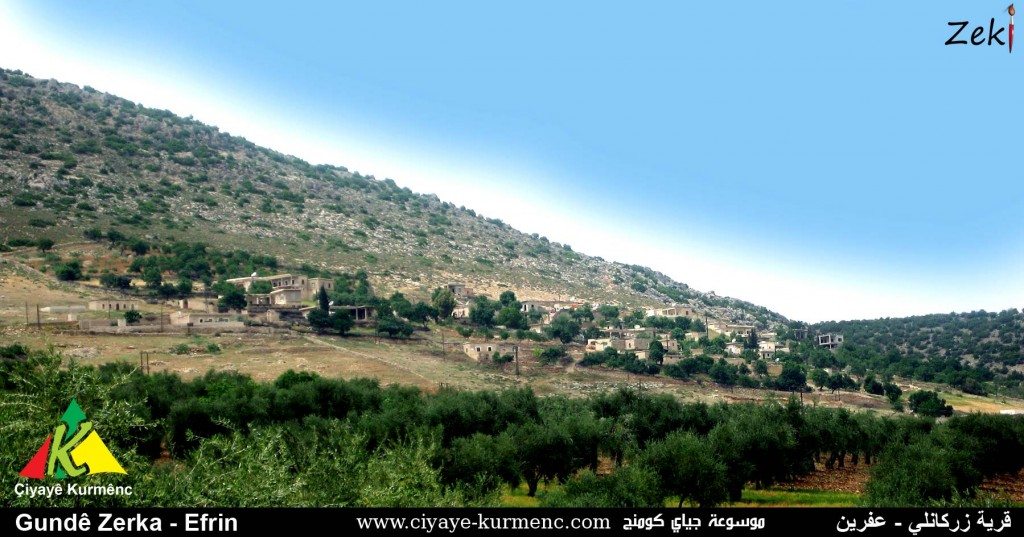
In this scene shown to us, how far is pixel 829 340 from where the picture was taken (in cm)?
12825

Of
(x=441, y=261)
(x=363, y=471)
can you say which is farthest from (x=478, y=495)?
(x=441, y=261)

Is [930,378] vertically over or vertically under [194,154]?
under

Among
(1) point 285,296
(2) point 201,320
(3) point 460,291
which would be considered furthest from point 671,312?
(2) point 201,320

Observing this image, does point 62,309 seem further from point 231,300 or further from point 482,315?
point 482,315

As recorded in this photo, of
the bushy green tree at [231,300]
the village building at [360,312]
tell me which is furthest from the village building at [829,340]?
the bushy green tree at [231,300]

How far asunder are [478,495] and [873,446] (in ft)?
97.4

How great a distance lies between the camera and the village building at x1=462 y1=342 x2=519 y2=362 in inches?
2837

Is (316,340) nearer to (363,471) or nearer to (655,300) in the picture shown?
(363,471)

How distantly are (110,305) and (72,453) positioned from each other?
59.6m

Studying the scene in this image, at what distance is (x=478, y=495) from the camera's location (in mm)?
21406

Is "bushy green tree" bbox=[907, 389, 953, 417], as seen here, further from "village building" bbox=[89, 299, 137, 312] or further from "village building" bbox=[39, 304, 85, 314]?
"village building" bbox=[39, 304, 85, 314]

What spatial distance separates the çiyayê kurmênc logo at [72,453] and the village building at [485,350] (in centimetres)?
5890

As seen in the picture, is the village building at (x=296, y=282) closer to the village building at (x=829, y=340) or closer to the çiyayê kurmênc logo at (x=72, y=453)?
the çiyayê kurmênc logo at (x=72, y=453)
